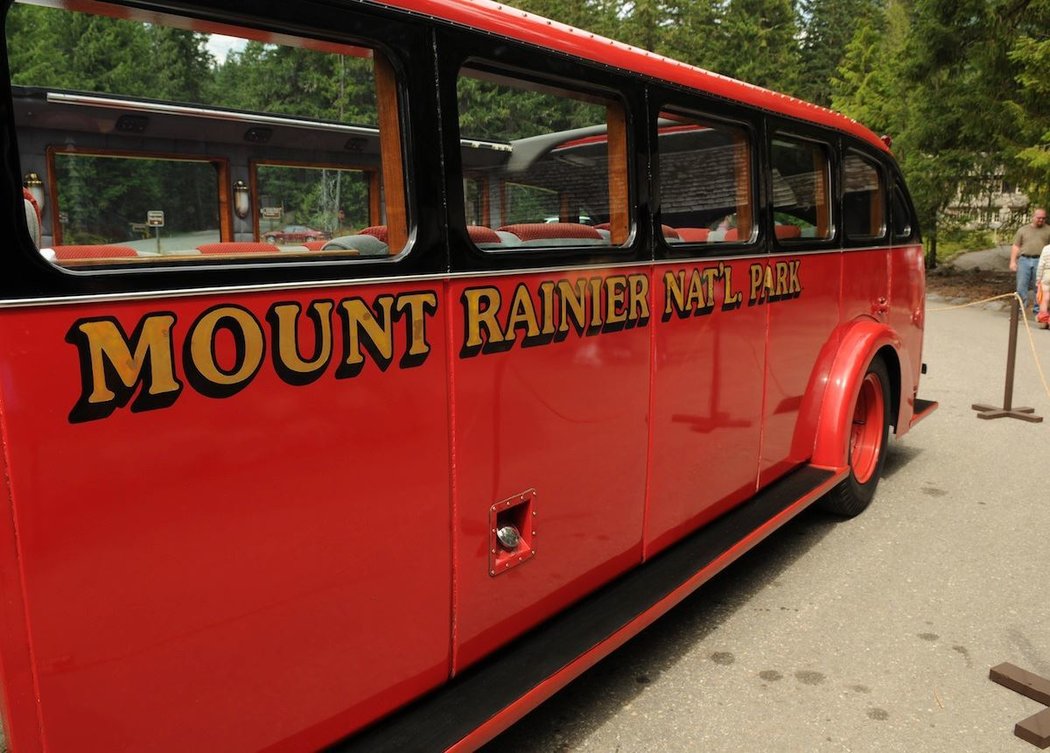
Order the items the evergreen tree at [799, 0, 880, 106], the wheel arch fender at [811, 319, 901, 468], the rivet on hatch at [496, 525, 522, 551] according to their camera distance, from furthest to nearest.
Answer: the evergreen tree at [799, 0, 880, 106] < the wheel arch fender at [811, 319, 901, 468] < the rivet on hatch at [496, 525, 522, 551]

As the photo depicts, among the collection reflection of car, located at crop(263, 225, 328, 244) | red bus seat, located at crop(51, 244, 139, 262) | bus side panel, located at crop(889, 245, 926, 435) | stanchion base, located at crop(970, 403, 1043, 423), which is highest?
reflection of car, located at crop(263, 225, 328, 244)

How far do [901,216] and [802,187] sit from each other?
1.52 m

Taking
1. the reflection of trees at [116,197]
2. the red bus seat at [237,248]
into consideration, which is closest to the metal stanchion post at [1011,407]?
the red bus seat at [237,248]

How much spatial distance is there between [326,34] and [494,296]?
78cm

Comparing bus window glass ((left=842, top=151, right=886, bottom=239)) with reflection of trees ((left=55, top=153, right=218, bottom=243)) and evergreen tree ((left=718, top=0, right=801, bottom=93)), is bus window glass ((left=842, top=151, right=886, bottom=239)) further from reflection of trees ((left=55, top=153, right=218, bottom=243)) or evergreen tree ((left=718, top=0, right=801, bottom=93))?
evergreen tree ((left=718, top=0, right=801, bottom=93))

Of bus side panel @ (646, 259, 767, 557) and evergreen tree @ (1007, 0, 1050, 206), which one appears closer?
bus side panel @ (646, 259, 767, 557)

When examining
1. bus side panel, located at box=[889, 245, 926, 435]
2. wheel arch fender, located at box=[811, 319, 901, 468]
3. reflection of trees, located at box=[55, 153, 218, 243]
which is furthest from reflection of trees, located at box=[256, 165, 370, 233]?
bus side panel, located at box=[889, 245, 926, 435]

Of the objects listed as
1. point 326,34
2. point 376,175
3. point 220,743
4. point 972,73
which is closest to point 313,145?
point 376,175

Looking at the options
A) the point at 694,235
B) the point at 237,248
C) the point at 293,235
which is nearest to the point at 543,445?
the point at 293,235

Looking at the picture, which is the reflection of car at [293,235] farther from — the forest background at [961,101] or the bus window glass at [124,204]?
the forest background at [961,101]

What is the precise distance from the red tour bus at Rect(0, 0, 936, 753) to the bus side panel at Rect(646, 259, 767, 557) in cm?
2

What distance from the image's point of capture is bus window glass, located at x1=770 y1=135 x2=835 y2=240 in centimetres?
380

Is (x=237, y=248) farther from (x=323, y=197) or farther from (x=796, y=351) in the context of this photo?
(x=796, y=351)

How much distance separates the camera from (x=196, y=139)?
2.00m
